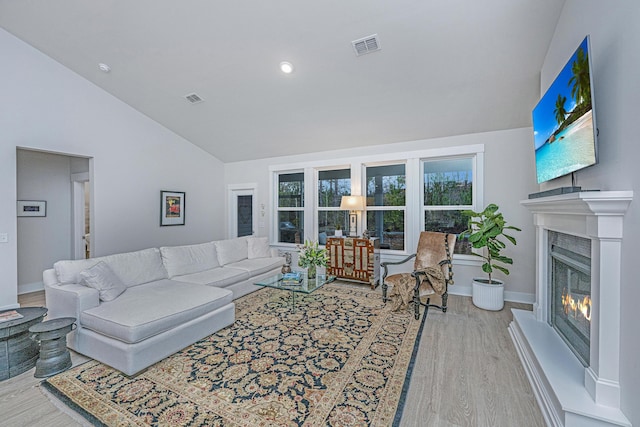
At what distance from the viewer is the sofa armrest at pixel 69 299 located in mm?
2516

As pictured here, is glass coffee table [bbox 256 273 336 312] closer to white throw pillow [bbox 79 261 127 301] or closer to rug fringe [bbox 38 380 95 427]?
white throw pillow [bbox 79 261 127 301]

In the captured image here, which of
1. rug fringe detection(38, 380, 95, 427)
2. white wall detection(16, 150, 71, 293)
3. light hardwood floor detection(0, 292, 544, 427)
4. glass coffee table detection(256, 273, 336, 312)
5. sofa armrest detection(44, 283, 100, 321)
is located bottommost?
rug fringe detection(38, 380, 95, 427)

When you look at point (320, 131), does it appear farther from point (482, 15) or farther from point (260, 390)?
point (260, 390)

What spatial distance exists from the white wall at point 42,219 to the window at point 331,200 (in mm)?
4780

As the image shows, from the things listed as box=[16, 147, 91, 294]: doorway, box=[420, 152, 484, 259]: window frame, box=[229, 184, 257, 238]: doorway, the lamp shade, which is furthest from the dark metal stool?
box=[420, 152, 484, 259]: window frame

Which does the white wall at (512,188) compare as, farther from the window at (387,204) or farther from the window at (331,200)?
the window at (331,200)

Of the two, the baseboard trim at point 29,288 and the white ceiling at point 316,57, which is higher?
the white ceiling at point 316,57

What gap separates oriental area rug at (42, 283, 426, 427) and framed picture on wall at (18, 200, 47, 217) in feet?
12.7

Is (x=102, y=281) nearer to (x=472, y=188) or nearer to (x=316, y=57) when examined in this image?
(x=316, y=57)

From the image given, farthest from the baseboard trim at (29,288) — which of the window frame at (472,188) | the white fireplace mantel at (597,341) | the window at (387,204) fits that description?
the white fireplace mantel at (597,341)

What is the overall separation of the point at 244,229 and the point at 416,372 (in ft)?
17.5

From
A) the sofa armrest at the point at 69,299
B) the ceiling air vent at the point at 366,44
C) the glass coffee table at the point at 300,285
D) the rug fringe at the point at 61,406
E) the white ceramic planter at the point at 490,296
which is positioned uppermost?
the ceiling air vent at the point at 366,44

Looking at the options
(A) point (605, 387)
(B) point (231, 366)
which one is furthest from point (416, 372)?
(B) point (231, 366)

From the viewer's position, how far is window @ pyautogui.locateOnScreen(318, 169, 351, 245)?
5527mm
